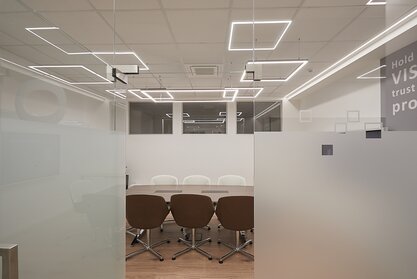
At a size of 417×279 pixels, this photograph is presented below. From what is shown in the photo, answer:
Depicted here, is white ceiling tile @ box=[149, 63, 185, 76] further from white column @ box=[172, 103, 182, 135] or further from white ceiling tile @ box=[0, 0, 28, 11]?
white ceiling tile @ box=[0, 0, 28, 11]

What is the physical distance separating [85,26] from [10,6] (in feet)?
7.12

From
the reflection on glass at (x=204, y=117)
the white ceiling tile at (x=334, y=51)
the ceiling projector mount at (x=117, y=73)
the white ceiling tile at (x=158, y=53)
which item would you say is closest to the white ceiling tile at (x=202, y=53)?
the white ceiling tile at (x=158, y=53)

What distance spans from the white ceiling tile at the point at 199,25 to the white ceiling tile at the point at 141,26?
0.14 m

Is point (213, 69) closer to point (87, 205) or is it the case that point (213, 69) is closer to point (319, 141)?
point (319, 141)

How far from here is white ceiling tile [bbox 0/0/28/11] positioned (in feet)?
3.32

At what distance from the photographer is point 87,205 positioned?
1.43 m

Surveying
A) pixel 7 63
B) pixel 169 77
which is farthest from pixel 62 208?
pixel 169 77

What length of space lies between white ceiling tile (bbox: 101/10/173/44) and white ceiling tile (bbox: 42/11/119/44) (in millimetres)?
136

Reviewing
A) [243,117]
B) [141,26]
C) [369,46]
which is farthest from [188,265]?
[243,117]

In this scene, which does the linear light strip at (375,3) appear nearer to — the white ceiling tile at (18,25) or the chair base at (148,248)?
the white ceiling tile at (18,25)

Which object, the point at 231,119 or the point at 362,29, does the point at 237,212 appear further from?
the point at 231,119

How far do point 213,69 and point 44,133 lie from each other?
3.72 m

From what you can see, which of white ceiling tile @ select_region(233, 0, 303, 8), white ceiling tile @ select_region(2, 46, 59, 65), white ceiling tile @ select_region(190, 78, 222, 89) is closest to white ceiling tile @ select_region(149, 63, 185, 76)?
white ceiling tile @ select_region(190, 78, 222, 89)

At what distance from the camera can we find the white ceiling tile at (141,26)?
8.98 ft
